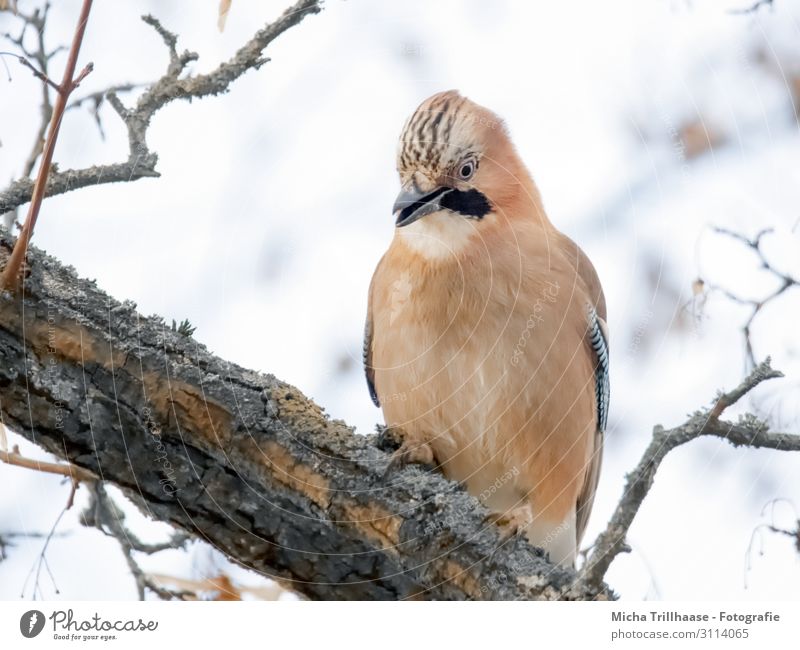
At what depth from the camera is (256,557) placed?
10.9ft

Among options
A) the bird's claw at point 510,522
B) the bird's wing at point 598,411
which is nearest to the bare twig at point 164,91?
the bird's claw at point 510,522

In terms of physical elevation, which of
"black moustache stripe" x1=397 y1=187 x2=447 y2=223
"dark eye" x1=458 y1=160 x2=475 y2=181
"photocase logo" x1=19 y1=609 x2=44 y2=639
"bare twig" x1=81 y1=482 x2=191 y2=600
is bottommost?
"photocase logo" x1=19 y1=609 x2=44 y2=639

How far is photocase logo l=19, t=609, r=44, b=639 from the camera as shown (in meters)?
3.08

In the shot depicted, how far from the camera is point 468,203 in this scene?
3.78 metres

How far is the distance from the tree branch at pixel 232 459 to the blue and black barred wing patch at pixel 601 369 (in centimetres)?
114

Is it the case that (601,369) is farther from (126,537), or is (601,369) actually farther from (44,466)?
(44,466)

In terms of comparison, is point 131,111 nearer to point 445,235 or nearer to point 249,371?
point 249,371

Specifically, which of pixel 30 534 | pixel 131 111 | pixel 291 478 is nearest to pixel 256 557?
pixel 291 478

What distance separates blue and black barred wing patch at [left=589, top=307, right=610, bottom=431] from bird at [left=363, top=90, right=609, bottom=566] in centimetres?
9

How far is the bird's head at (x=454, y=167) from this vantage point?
3436 millimetres

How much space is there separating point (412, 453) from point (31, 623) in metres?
1.51
